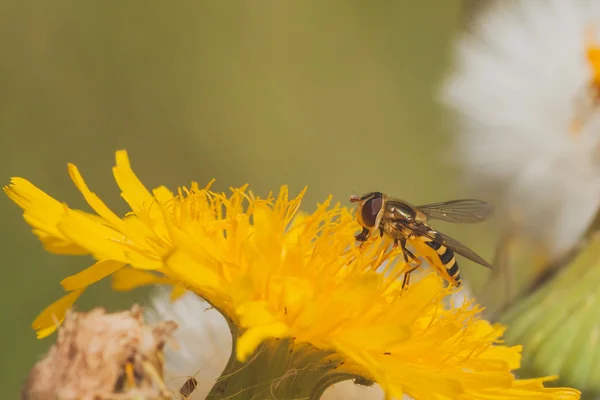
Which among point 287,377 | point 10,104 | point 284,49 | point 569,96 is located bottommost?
point 10,104

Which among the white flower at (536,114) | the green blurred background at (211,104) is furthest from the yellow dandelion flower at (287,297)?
the green blurred background at (211,104)

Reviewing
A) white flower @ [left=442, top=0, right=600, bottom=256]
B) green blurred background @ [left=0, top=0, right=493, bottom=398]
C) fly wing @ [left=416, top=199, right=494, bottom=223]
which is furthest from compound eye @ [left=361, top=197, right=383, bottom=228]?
green blurred background @ [left=0, top=0, right=493, bottom=398]

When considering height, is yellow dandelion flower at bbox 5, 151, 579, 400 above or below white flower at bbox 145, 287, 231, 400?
above

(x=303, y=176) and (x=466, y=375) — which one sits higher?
(x=466, y=375)

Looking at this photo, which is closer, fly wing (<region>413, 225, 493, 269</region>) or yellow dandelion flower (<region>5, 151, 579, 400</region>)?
yellow dandelion flower (<region>5, 151, 579, 400</region>)

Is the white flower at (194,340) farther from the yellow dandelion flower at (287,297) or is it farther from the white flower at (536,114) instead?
the white flower at (536,114)

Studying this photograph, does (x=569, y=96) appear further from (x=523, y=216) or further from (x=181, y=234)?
(x=181, y=234)

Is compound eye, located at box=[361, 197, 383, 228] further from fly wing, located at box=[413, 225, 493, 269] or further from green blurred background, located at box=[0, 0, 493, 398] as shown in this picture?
green blurred background, located at box=[0, 0, 493, 398]

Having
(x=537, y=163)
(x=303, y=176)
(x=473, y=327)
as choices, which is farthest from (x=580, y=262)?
(x=303, y=176)
